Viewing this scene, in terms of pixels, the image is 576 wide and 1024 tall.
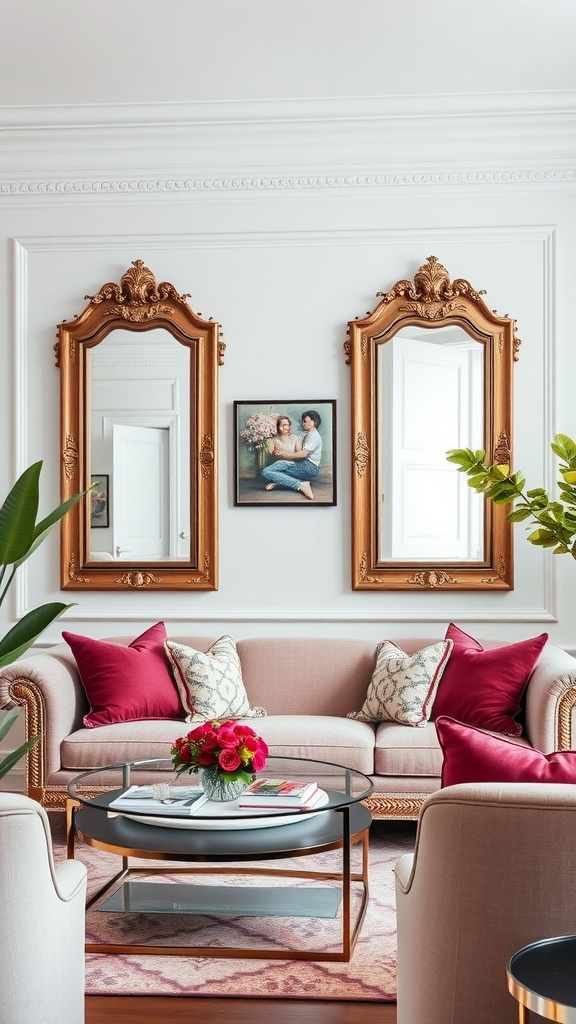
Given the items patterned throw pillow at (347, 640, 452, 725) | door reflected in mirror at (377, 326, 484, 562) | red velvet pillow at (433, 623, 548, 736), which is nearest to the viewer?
red velvet pillow at (433, 623, 548, 736)

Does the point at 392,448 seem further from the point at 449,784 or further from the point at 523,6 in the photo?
the point at 449,784

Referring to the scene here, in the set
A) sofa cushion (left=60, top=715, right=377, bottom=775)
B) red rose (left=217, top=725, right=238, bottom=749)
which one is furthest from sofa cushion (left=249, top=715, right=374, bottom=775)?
red rose (left=217, top=725, right=238, bottom=749)

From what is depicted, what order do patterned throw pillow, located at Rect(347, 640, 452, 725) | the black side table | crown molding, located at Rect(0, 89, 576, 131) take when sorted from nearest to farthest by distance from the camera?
the black side table < patterned throw pillow, located at Rect(347, 640, 452, 725) < crown molding, located at Rect(0, 89, 576, 131)

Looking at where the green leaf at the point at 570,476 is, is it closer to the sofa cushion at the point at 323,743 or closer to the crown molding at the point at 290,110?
the sofa cushion at the point at 323,743

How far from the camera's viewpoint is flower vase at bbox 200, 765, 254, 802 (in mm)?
2899

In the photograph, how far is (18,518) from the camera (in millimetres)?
1754

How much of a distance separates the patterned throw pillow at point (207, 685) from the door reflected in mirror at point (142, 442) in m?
0.66

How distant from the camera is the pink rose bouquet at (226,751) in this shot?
287 cm

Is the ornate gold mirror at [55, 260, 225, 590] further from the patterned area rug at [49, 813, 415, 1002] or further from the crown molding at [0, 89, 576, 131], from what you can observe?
the patterned area rug at [49, 813, 415, 1002]

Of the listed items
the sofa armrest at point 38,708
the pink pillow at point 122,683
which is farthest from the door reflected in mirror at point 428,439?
the sofa armrest at point 38,708

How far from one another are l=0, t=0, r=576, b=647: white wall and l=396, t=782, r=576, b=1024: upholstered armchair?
2895 millimetres

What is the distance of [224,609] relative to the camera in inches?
183

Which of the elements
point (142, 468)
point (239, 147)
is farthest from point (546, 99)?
point (142, 468)

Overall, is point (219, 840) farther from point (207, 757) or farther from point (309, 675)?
point (309, 675)
